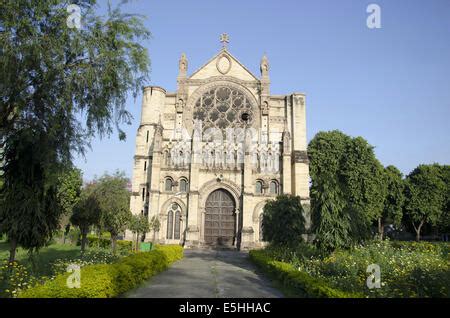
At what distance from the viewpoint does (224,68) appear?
3678cm

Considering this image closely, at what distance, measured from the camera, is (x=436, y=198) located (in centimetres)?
4259

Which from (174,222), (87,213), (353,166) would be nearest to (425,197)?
(353,166)

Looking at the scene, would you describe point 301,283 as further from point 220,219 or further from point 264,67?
point 264,67

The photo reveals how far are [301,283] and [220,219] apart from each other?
20623mm

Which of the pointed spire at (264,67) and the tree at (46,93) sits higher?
the pointed spire at (264,67)

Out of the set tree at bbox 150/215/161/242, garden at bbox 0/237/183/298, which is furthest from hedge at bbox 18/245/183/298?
tree at bbox 150/215/161/242

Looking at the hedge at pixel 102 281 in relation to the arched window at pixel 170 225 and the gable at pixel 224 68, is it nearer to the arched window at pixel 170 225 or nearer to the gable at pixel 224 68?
the arched window at pixel 170 225

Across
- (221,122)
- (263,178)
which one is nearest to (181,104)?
(221,122)

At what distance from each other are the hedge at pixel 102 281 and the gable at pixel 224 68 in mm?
25668

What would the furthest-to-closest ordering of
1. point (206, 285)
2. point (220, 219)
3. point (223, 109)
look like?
point (223, 109) → point (220, 219) → point (206, 285)

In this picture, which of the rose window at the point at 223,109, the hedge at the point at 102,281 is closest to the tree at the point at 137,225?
the hedge at the point at 102,281

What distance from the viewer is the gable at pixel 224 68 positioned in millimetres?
36375

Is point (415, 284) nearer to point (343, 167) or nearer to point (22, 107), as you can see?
point (22, 107)
